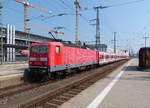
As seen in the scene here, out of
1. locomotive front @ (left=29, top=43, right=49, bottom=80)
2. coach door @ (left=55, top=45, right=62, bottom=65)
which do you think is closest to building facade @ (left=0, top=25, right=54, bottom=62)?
locomotive front @ (left=29, top=43, right=49, bottom=80)

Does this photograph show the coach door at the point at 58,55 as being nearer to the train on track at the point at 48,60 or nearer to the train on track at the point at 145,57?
the train on track at the point at 48,60

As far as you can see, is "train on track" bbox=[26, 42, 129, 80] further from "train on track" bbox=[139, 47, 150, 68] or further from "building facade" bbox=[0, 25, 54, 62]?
"building facade" bbox=[0, 25, 54, 62]

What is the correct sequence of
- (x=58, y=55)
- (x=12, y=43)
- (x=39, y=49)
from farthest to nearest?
(x=12, y=43) < (x=58, y=55) < (x=39, y=49)

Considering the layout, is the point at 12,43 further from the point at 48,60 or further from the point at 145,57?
the point at 48,60

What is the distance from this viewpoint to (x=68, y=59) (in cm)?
1483

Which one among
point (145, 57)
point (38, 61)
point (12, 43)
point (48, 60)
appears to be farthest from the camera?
point (12, 43)

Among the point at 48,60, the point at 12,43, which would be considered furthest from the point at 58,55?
the point at 12,43

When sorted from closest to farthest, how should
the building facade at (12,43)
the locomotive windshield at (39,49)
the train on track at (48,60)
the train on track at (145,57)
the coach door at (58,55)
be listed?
1. the train on track at (48,60)
2. the locomotive windshield at (39,49)
3. the coach door at (58,55)
4. the train on track at (145,57)
5. the building facade at (12,43)

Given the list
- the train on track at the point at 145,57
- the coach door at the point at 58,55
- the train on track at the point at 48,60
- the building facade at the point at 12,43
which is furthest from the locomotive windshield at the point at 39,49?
the building facade at the point at 12,43

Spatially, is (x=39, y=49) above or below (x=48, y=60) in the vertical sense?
above

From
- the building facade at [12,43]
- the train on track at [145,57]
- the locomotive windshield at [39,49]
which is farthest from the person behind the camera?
the building facade at [12,43]

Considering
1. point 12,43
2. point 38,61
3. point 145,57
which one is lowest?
point 38,61

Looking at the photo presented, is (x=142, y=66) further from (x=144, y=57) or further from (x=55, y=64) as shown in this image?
(x=55, y=64)

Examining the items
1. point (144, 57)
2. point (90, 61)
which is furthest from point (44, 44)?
point (144, 57)
